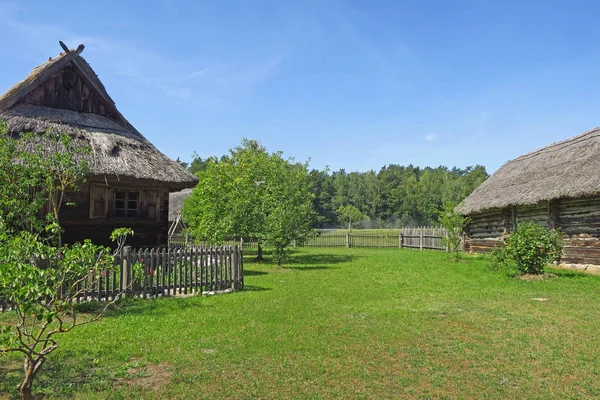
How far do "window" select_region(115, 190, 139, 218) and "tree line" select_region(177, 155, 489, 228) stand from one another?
200ft

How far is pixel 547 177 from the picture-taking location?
1814 cm

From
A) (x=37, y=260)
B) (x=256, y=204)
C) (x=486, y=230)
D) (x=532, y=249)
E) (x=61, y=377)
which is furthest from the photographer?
(x=486, y=230)

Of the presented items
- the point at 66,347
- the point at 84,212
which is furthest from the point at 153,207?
the point at 66,347

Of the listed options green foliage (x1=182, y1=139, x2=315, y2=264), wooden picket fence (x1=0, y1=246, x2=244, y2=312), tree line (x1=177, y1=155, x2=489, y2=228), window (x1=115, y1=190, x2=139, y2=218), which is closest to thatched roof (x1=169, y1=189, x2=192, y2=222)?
green foliage (x1=182, y1=139, x2=315, y2=264)

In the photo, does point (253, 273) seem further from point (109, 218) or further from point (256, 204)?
point (109, 218)

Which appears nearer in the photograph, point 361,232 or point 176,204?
point 176,204

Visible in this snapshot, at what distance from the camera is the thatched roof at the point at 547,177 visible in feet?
51.0

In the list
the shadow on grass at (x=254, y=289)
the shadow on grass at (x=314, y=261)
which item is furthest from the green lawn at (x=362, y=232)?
the shadow on grass at (x=254, y=289)

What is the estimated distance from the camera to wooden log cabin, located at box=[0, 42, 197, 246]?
14.8m

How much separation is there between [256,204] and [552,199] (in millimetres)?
12750

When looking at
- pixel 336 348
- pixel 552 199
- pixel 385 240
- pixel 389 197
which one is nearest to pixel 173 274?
pixel 336 348

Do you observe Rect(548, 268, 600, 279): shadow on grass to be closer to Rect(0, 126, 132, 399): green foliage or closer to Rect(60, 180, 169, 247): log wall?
Rect(0, 126, 132, 399): green foliage

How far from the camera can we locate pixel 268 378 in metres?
5.12

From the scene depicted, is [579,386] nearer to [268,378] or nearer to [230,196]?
[268,378]
